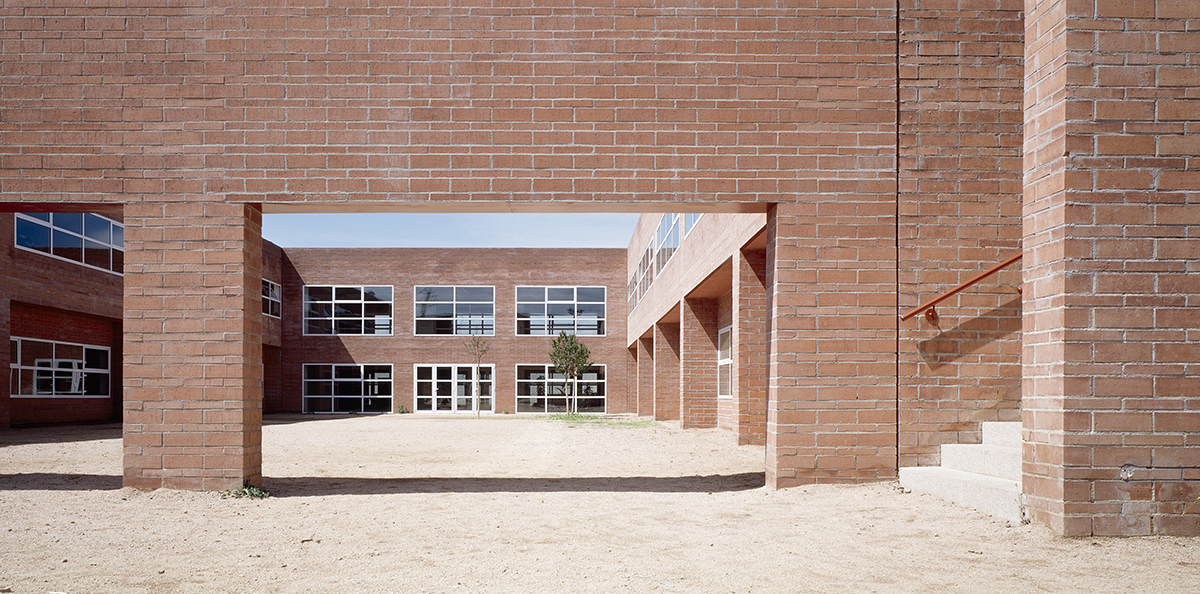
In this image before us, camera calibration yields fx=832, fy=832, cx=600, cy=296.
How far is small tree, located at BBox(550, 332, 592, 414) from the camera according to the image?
32.5 m

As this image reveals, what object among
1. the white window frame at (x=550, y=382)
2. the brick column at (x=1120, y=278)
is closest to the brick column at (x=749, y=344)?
the brick column at (x=1120, y=278)

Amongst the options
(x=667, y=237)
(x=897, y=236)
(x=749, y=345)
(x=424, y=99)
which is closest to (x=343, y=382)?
(x=667, y=237)

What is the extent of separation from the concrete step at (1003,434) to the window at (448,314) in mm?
28186

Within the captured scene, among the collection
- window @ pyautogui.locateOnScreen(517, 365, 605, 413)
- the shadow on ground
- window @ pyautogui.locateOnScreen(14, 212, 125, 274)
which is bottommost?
window @ pyautogui.locateOnScreen(517, 365, 605, 413)

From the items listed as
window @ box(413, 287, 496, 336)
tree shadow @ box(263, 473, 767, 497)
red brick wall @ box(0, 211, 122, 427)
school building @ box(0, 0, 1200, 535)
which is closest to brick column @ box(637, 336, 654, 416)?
window @ box(413, 287, 496, 336)

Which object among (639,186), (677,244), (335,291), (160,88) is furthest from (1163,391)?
(335,291)

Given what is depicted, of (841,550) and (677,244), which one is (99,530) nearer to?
(841,550)

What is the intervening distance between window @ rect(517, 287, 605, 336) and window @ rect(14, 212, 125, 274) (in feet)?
49.5

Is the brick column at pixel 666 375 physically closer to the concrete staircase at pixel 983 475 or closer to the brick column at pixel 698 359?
the brick column at pixel 698 359

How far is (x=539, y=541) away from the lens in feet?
19.7

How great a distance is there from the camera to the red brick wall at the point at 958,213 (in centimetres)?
787

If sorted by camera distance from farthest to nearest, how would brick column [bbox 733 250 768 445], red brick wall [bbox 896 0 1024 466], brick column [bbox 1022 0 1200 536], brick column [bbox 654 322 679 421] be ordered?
1. brick column [bbox 654 322 679 421]
2. brick column [bbox 733 250 768 445]
3. red brick wall [bbox 896 0 1024 466]
4. brick column [bbox 1022 0 1200 536]

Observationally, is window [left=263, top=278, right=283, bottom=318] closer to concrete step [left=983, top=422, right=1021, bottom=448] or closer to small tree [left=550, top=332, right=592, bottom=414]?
small tree [left=550, top=332, right=592, bottom=414]

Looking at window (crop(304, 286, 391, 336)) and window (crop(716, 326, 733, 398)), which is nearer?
window (crop(716, 326, 733, 398))
